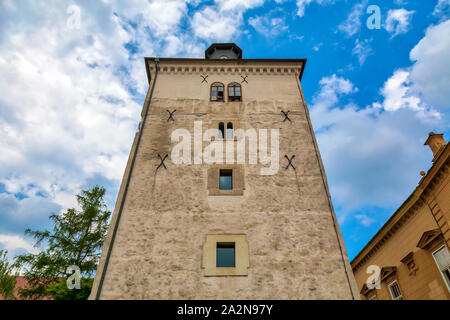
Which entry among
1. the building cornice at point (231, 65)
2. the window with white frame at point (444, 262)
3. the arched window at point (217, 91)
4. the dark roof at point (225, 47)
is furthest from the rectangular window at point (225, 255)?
the dark roof at point (225, 47)

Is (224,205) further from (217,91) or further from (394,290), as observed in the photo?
(394,290)

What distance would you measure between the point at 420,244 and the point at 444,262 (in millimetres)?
1436

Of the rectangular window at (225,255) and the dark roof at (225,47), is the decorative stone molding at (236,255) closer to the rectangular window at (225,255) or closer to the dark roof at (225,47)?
the rectangular window at (225,255)

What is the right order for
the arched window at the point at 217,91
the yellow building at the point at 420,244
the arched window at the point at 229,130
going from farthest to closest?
the arched window at the point at 217,91, the yellow building at the point at 420,244, the arched window at the point at 229,130

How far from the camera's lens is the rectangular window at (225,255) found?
374 inches

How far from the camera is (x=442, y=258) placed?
45.2 ft

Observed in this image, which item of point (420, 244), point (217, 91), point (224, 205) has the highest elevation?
point (217, 91)

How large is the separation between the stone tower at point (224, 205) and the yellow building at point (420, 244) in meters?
7.12

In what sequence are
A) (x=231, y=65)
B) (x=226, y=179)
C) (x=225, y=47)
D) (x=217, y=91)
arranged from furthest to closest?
(x=225, y=47) < (x=231, y=65) < (x=217, y=91) < (x=226, y=179)

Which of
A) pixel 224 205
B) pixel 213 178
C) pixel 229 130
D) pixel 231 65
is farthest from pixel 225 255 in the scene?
pixel 231 65

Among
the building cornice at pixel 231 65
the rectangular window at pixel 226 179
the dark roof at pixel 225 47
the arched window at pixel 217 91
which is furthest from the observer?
the dark roof at pixel 225 47

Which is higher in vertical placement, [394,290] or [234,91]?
[234,91]
